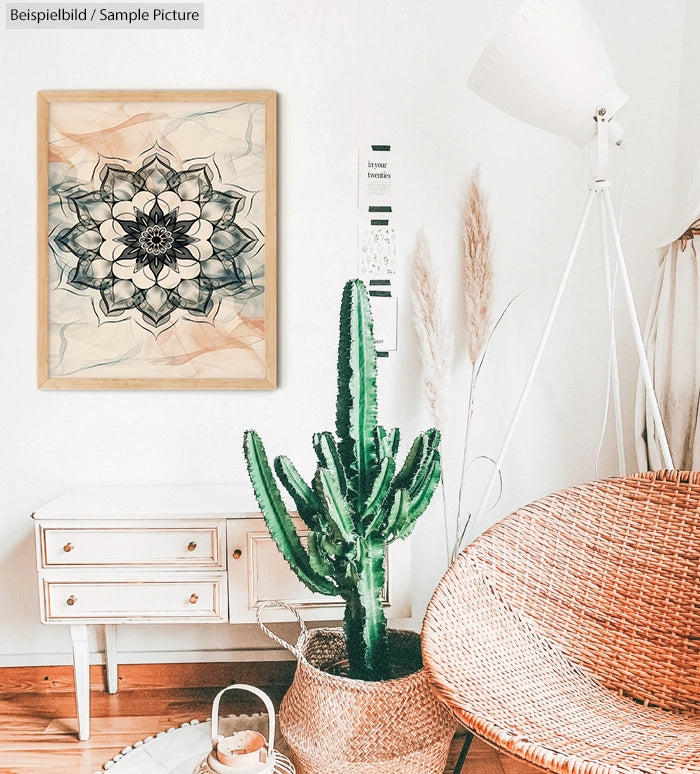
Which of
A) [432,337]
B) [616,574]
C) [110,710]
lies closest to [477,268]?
[432,337]

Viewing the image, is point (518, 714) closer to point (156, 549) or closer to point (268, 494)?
point (268, 494)

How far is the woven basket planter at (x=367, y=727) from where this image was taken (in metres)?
1.54

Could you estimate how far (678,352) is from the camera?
1.85 meters

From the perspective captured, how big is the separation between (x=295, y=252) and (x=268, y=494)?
85cm

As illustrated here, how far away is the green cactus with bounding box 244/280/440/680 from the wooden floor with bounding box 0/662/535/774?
56cm

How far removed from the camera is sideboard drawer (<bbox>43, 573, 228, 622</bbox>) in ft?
6.00

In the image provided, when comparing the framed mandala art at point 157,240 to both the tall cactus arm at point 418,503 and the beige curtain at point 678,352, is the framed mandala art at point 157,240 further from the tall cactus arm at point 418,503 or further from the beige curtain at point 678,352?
the beige curtain at point 678,352

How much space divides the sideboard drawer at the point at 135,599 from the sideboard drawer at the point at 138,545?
5 centimetres

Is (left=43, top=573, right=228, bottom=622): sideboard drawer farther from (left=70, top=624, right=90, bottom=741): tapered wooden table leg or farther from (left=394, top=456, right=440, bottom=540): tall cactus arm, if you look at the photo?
(left=394, top=456, right=440, bottom=540): tall cactus arm

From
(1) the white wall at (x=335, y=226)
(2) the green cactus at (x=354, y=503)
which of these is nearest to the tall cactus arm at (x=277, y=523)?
(2) the green cactus at (x=354, y=503)

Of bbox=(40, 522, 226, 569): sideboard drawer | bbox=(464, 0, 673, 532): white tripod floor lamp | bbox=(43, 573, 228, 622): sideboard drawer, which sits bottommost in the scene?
bbox=(43, 573, 228, 622): sideboard drawer

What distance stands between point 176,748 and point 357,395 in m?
1.11

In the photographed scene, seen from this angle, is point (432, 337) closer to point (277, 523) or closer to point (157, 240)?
point (277, 523)

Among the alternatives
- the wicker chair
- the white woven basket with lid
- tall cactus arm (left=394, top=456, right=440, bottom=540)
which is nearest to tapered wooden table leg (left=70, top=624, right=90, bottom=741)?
the white woven basket with lid
